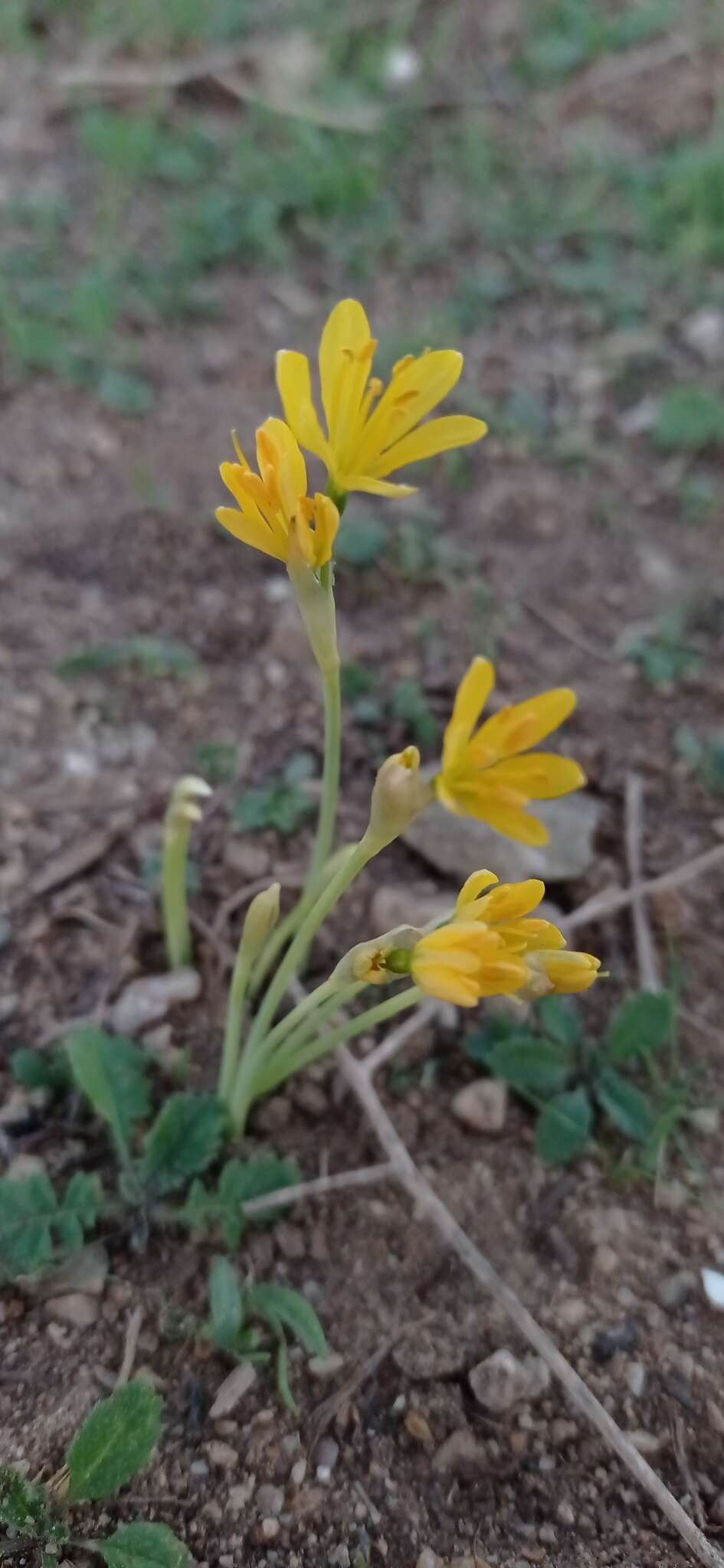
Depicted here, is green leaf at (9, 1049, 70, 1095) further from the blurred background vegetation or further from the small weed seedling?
the blurred background vegetation

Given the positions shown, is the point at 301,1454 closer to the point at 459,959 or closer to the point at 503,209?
the point at 459,959

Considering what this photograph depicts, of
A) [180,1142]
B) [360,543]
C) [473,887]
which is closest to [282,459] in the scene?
[473,887]

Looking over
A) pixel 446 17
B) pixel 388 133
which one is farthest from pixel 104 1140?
pixel 446 17

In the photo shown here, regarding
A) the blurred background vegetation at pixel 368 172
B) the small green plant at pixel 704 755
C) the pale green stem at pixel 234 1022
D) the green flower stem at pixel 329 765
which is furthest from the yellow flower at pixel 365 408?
the blurred background vegetation at pixel 368 172

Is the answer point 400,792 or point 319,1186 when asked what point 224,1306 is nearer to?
point 319,1186

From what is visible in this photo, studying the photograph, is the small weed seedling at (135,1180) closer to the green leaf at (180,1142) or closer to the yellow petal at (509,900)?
the green leaf at (180,1142)

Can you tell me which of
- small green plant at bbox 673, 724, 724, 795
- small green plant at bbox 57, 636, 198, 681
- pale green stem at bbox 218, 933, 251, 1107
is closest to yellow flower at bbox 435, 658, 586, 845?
pale green stem at bbox 218, 933, 251, 1107

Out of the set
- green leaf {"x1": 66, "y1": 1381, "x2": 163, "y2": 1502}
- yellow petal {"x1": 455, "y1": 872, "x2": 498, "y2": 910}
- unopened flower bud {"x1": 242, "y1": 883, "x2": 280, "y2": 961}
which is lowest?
green leaf {"x1": 66, "y1": 1381, "x2": 163, "y2": 1502}
